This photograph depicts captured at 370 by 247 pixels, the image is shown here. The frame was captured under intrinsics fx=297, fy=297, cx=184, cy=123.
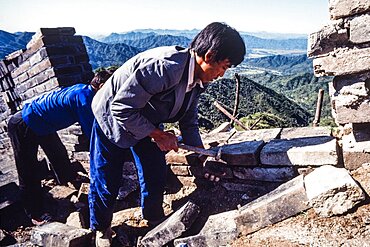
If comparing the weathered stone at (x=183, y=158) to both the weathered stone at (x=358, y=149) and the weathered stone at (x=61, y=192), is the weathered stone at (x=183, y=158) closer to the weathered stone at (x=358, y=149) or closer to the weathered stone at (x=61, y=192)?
the weathered stone at (x=358, y=149)

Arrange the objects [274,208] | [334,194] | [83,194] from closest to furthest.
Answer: [334,194] → [274,208] → [83,194]

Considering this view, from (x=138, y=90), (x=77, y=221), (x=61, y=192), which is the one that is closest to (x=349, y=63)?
(x=138, y=90)

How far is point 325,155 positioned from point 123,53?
1715 inches

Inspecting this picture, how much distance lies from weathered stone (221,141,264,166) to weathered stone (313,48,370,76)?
77cm

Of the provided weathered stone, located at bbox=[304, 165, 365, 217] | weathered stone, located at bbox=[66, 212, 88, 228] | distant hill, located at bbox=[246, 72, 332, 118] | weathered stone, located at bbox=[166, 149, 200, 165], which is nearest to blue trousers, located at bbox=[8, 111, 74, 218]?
weathered stone, located at bbox=[66, 212, 88, 228]

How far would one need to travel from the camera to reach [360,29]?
5.70ft

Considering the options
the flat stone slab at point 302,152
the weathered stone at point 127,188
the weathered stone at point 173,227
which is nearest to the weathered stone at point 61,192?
the weathered stone at point 127,188

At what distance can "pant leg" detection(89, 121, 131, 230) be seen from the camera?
229cm

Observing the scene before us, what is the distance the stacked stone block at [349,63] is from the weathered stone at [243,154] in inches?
24.6

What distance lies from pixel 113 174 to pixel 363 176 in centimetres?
176

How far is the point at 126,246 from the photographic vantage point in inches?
A: 96.3

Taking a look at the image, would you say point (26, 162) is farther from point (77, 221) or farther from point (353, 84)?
point (353, 84)

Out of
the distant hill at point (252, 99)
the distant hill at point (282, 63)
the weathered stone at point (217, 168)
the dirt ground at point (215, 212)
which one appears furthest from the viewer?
the distant hill at point (282, 63)

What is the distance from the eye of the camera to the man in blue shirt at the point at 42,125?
8.89 ft
